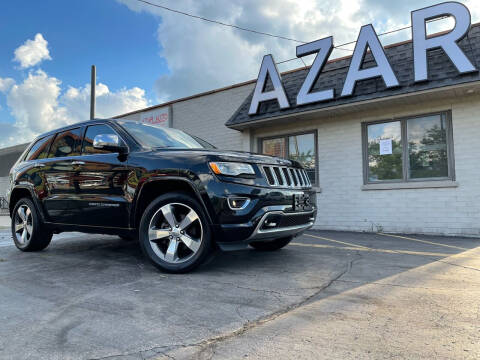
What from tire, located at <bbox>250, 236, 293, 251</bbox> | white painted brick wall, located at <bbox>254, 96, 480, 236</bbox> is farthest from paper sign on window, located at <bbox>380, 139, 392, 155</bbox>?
tire, located at <bbox>250, 236, 293, 251</bbox>

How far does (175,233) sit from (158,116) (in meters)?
10.7

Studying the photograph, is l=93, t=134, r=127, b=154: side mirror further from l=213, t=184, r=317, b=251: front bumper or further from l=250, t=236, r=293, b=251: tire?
l=250, t=236, r=293, b=251: tire

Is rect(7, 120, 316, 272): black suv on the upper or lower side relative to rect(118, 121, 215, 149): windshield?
lower

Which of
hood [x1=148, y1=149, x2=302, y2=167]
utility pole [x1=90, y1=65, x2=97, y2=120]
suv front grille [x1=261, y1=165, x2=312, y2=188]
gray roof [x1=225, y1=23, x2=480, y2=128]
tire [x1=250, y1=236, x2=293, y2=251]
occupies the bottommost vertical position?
tire [x1=250, y1=236, x2=293, y2=251]

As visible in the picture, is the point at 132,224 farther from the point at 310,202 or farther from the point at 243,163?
the point at 310,202

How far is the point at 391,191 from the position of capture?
332 inches

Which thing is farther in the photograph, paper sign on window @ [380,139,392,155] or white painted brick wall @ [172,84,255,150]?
white painted brick wall @ [172,84,255,150]

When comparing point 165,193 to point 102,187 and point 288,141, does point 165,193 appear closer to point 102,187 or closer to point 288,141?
point 102,187

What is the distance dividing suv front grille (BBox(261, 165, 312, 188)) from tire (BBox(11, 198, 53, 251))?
138 inches

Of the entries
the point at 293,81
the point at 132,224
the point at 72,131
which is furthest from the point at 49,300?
the point at 293,81

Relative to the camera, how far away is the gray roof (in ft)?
24.0

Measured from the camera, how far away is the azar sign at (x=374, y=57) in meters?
7.20

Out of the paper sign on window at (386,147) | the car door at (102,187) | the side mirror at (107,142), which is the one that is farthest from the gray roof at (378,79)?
the side mirror at (107,142)

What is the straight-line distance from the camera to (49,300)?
310cm
